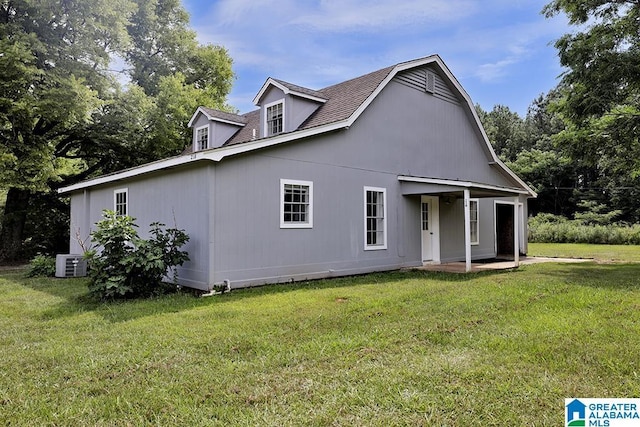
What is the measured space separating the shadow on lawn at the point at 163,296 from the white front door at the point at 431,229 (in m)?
2.06

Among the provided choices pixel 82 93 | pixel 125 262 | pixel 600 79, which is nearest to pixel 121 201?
pixel 125 262

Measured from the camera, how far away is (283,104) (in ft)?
37.0

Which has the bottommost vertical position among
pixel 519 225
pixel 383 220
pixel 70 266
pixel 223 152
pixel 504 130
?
pixel 70 266

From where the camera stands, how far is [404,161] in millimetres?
12055

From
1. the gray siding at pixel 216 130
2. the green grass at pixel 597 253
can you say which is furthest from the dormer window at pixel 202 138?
the green grass at pixel 597 253

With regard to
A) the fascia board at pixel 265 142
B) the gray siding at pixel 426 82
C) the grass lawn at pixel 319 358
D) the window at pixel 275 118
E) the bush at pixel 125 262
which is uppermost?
the gray siding at pixel 426 82

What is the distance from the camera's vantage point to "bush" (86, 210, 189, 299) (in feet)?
24.0

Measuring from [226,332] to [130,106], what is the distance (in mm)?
15386

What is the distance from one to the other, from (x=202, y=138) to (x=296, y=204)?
21.4 ft

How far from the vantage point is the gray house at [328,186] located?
8477mm

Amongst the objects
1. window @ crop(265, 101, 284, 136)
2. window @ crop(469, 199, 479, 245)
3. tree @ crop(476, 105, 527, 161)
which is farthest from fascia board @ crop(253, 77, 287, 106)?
tree @ crop(476, 105, 527, 161)

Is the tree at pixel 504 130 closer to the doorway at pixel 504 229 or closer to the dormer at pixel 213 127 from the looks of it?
the doorway at pixel 504 229

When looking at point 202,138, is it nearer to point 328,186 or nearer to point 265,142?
point 328,186

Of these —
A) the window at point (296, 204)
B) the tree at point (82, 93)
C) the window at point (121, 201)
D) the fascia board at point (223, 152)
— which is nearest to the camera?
the fascia board at point (223, 152)
